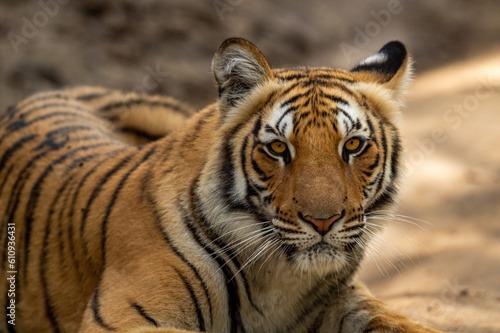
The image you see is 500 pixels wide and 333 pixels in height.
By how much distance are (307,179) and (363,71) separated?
2.19ft

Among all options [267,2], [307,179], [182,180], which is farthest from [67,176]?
[267,2]

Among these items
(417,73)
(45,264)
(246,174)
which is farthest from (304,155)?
(417,73)

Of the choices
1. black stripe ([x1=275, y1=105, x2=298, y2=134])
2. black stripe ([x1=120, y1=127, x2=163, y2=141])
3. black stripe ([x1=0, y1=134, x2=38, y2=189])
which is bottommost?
black stripe ([x1=275, y1=105, x2=298, y2=134])

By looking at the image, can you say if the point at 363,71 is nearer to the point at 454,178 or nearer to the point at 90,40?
the point at 454,178

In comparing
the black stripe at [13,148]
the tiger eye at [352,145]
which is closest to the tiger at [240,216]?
the tiger eye at [352,145]

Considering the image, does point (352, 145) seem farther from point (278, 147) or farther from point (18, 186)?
point (18, 186)

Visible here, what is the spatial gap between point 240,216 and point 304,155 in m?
0.32

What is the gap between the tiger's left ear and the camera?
2.34m

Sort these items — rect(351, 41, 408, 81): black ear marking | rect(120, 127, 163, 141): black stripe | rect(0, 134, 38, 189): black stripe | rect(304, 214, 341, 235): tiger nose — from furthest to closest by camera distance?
1. rect(120, 127, 163, 141): black stripe
2. rect(0, 134, 38, 189): black stripe
3. rect(351, 41, 408, 81): black ear marking
4. rect(304, 214, 341, 235): tiger nose

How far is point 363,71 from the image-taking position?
2.41 metres

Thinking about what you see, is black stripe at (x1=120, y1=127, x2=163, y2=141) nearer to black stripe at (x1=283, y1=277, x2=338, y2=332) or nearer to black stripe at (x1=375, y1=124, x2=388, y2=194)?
black stripe at (x1=283, y1=277, x2=338, y2=332)

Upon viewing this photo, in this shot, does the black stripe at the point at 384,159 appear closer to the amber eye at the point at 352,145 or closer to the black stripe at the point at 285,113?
the amber eye at the point at 352,145

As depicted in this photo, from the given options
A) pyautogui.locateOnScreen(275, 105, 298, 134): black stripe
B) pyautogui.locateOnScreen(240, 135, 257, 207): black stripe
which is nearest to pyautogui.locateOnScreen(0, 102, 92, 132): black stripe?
pyautogui.locateOnScreen(240, 135, 257, 207): black stripe

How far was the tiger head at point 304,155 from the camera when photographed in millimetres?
1955
